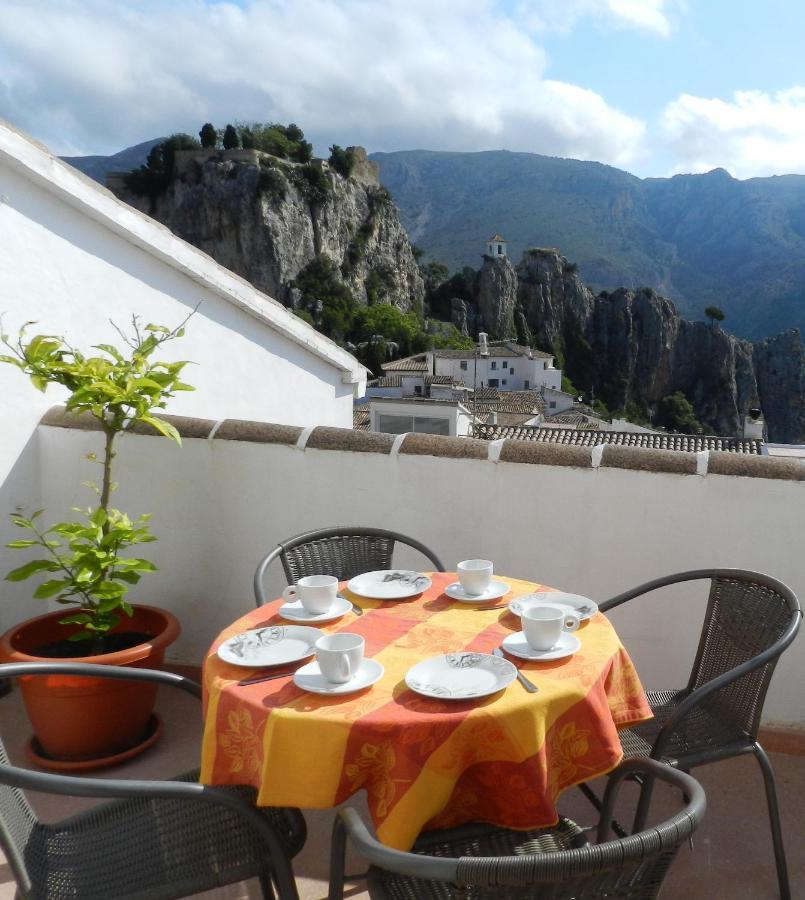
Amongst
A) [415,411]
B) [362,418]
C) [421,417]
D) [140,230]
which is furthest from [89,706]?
[362,418]

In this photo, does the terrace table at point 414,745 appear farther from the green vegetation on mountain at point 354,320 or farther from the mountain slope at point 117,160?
the mountain slope at point 117,160

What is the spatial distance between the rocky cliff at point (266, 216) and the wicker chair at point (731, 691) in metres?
40.5

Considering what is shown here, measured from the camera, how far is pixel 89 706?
2.12 meters

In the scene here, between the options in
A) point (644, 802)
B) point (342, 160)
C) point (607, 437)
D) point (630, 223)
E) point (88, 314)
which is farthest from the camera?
point (630, 223)

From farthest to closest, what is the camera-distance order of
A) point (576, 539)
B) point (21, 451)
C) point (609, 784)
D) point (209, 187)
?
point (209, 187), point (21, 451), point (576, 539), point (609, 784)

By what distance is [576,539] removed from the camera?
232cm

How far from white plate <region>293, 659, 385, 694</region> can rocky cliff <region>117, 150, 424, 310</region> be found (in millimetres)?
40741

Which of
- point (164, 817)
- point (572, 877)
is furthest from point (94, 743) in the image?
point (572, 877)

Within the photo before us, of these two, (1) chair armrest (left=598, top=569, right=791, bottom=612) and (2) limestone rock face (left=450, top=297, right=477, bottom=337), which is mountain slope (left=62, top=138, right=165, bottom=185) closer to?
(2) limestone rock face (left=450, top=297, right=477, bottom=337)

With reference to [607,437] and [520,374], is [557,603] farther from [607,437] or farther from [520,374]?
[520,374]

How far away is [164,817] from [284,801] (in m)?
0.35

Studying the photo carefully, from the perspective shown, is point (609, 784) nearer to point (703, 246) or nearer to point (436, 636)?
Answer: point (436, 636)

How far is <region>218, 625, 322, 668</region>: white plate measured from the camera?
1.37 meters

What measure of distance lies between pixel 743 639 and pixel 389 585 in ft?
2.86
